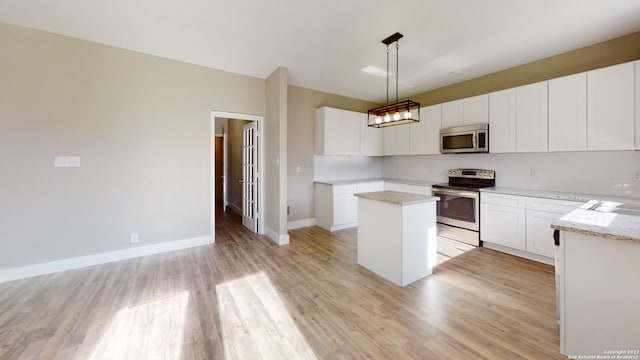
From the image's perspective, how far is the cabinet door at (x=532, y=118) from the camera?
323 centimetres

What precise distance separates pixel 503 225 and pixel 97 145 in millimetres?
5669

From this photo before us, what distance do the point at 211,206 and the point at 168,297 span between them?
179 cm

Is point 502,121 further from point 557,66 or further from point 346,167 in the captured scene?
point 346,167

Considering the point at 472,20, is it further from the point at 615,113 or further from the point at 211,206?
the point at 211,206

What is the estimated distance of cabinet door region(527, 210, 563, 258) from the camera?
2.95m

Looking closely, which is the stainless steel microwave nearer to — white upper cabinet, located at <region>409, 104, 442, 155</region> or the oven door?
white upper cabinet, located at <region>409, 104, 442, 155</region>

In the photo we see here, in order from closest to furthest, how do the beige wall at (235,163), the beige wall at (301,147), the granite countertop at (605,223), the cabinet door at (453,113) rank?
the granite countertop at (605,223), the cabinet door at (453,113), the beige wall at (301,147), the beige wall at (235,163)

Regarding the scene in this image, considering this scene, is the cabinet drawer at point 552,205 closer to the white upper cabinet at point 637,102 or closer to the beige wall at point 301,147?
the white upper cabinet at point 637,102

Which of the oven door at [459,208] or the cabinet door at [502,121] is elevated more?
the cabinet door at [502,121]

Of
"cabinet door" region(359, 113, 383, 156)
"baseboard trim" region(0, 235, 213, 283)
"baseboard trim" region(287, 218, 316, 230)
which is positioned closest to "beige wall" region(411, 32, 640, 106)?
"cabinet door" region(359, 113, 383, 156)

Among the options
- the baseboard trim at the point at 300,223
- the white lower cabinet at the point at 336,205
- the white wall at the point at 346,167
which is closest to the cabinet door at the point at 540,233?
the white lower cabinet at the point at 336,205

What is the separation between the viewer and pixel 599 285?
1.46m

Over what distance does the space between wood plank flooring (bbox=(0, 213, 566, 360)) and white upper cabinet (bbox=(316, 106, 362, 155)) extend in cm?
244

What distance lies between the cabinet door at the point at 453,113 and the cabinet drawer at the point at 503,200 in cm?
138
